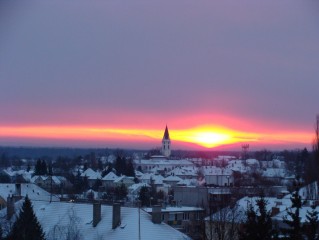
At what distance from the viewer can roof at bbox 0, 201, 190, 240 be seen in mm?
23188

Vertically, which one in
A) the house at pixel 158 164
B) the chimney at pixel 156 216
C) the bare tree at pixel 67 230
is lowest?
the bare tree at pixel 67 230

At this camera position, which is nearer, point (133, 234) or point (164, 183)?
point (133, 234)

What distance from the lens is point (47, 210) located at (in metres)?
27.9

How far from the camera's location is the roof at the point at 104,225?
23.2 m

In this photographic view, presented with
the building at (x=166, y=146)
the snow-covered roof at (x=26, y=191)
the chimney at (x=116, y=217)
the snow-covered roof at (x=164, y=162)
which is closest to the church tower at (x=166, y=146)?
the building at (x=166, y=146)

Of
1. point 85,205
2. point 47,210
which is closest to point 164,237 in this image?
point 85,205

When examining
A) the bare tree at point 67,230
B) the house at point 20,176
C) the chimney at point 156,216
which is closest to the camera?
the bare tree at point 67,230

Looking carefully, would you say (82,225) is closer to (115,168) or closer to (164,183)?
(164,183)

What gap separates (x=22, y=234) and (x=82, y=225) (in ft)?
14.5

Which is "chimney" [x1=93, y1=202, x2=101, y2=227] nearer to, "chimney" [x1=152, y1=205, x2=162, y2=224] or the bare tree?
the bare tree

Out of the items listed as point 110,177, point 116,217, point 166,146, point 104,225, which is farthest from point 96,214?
point 166,146

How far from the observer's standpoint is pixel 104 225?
2430 cm

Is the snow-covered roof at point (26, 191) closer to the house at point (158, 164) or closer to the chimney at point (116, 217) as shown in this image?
the chimney at point (116, 217)

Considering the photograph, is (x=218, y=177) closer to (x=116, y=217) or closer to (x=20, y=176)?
(x=20, y=176)
